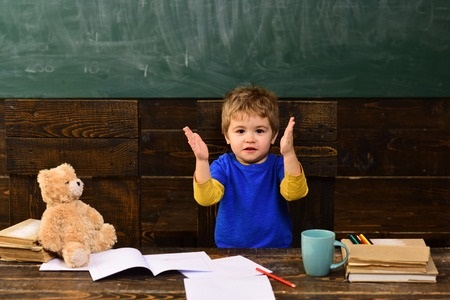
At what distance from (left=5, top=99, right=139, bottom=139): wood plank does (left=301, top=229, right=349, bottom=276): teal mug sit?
88 centimetres

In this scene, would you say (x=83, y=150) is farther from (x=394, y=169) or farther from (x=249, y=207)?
A: (x=394, y=169)

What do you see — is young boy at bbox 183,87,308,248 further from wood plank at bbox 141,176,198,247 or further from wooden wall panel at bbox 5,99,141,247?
wood plank at bbox 141,176,198,247

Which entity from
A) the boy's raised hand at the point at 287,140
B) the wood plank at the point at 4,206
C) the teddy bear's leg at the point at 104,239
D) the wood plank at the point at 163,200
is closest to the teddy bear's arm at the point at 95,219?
the teddy bear's leg at the point at 104,239

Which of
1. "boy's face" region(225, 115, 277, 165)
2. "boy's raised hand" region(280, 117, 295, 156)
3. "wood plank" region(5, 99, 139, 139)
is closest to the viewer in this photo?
"boy's raised hand" region(280, 117, 295, 156)

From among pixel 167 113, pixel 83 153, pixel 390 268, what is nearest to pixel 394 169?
pixel 167 113

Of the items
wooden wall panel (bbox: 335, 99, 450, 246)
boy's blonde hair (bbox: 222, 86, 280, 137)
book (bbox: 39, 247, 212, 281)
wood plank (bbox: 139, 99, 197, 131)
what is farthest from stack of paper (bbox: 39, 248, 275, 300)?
wooden wall panel (bbox: 335, 99, 450, 246)

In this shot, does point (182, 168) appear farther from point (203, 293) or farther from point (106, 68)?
point (203, 293)

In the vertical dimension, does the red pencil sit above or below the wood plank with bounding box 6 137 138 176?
below

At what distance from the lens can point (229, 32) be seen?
9.54ft

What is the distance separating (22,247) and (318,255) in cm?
68

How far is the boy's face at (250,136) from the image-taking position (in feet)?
6.12

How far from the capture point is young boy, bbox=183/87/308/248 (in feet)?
6.15

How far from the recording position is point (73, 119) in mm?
2092

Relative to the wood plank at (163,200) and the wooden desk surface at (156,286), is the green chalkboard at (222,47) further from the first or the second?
the wooden desk surface at (156,286)
